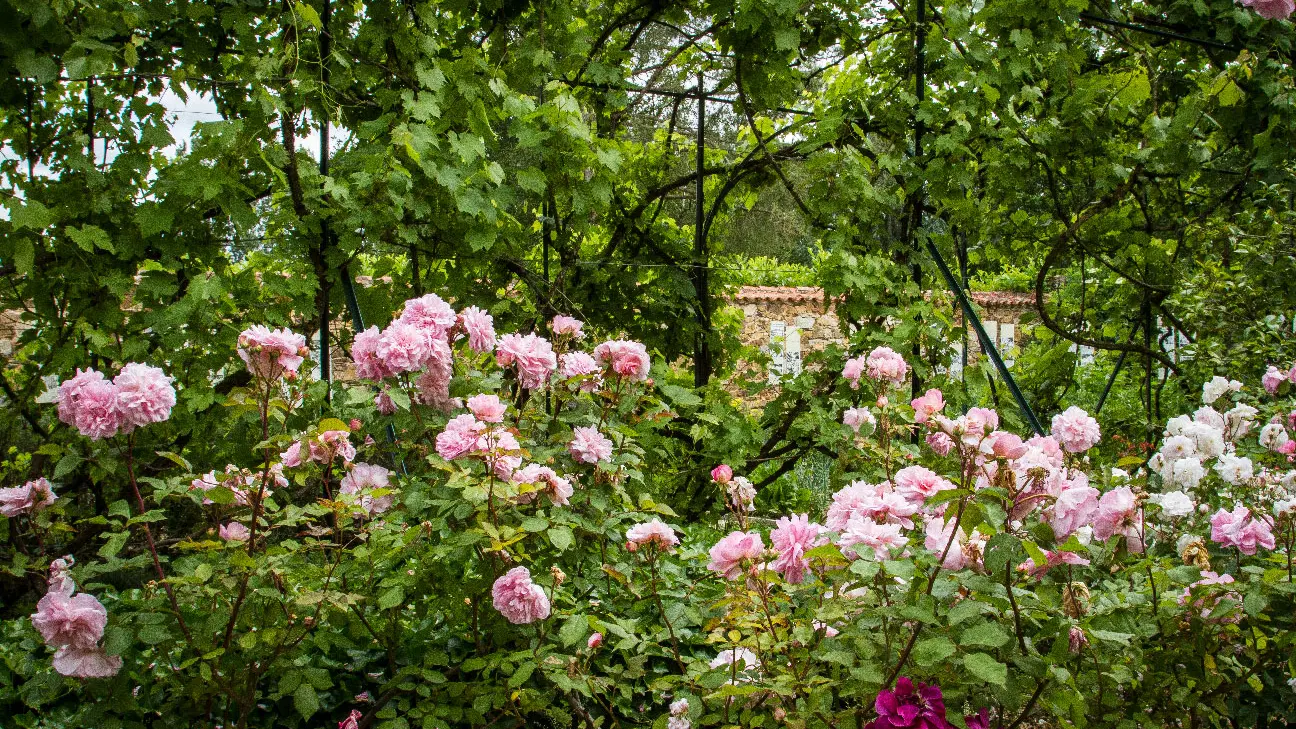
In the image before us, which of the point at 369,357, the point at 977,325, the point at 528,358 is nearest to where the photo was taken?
the point at 369,357

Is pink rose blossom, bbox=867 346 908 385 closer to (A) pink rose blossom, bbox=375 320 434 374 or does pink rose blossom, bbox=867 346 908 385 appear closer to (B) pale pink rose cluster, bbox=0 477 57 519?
(A) pink rose blossom, bbox=375 320 434 374

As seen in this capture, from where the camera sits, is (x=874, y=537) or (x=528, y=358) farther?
(x=528, y=358)

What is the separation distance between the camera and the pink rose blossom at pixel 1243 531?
1391mm

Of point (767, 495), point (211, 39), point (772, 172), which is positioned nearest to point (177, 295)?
point (211, 39)

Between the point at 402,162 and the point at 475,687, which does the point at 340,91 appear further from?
the point at 475,687

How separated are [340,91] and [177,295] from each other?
0.63m

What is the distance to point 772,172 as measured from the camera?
346 centimetres

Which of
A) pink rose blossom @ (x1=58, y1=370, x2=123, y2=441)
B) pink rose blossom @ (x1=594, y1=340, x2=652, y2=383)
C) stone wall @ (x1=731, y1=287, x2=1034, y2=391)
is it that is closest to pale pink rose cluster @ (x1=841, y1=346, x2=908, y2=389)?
pink rose blossom @ (x1=594, y1=340, x2=652, y2=383)

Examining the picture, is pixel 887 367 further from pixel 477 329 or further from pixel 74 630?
pixel 74 630

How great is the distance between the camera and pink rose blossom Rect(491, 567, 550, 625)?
1302mm

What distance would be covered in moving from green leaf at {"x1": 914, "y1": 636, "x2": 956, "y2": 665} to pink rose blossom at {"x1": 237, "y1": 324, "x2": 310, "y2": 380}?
96 cm

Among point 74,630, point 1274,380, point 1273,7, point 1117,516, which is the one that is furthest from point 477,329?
point 1273,7

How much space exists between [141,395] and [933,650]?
42.8 inches

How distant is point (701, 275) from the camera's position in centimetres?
346
